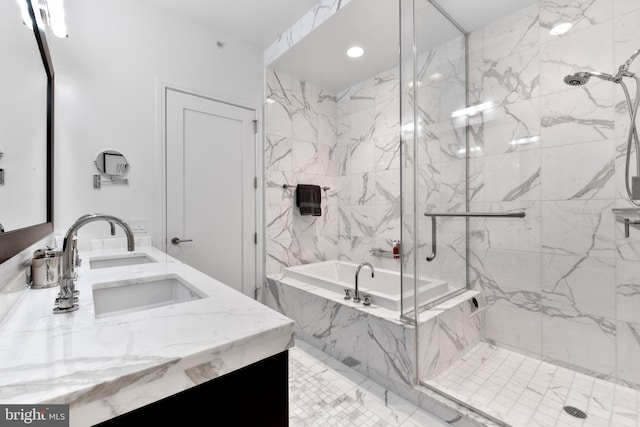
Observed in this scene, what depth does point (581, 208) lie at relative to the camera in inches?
72.0

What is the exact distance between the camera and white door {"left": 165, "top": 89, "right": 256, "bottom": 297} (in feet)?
7.89

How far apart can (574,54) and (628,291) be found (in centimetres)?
147

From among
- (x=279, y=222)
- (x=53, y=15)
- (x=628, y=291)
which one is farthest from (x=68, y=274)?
(x=628, y=291)

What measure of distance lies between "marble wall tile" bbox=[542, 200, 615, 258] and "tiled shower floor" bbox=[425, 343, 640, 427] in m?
0.76

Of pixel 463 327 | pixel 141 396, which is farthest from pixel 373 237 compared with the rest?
pixel 141 396

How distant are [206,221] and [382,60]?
2229 mm

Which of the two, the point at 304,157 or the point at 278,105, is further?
the point at 304,157

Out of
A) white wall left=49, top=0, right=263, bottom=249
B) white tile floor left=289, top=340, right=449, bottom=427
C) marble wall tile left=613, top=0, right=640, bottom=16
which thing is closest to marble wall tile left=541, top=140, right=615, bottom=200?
marble wall tile left=613, top=0, right=640, bottom=16

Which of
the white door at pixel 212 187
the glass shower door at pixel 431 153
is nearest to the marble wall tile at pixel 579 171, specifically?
the glass shower door at pixel 431 153

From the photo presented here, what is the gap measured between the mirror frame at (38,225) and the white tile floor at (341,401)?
4.57 feet

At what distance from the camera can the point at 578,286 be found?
1855mm

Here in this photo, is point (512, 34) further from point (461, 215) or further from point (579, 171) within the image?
point (461, 215)

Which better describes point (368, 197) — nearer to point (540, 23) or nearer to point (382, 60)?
point (382, 60)

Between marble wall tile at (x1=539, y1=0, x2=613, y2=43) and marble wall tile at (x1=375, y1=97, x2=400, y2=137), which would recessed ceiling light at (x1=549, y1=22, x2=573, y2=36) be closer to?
marble wall tile at (x1=539, y1=0, x2=613, y2=43)
